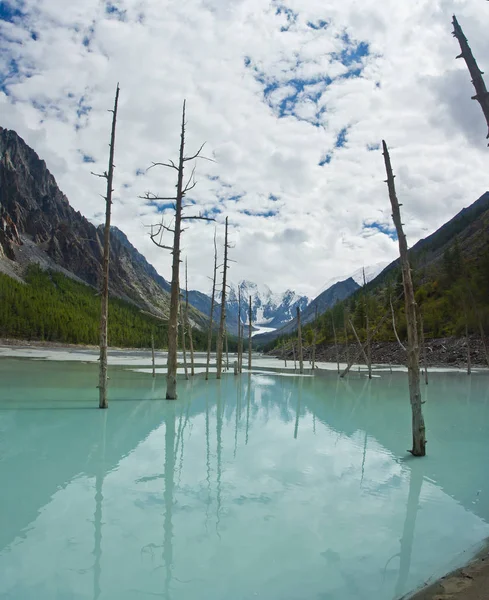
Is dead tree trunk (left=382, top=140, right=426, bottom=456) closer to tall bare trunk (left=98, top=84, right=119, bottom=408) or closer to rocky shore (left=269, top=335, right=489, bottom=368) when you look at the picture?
tall bare trunk (left=98, top=84, right=119, bottom=408)

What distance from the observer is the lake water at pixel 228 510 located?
4.13 m

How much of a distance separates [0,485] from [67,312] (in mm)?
118616

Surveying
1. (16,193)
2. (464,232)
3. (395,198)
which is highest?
(16,193)

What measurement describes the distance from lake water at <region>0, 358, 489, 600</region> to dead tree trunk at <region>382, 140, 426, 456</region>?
2.00ft

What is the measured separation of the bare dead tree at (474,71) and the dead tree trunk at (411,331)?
139 inches

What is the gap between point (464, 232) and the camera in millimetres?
140250

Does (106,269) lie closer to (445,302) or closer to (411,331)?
(411,331)

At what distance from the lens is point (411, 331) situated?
33.9 feet

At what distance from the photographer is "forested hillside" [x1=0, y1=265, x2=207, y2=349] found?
10075 cm

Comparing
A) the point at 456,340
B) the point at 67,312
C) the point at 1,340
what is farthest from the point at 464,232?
the point at 1,340

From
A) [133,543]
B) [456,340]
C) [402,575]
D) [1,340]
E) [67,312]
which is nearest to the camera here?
[402,575]

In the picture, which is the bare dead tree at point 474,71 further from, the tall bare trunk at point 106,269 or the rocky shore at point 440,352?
the rocky shore at point 440,352

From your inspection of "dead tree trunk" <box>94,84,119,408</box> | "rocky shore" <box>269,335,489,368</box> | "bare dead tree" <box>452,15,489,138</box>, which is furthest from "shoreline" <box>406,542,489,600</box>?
"rocky shore" <box>269,335,489,368</box>

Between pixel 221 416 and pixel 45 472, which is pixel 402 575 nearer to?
pixel 45 472
